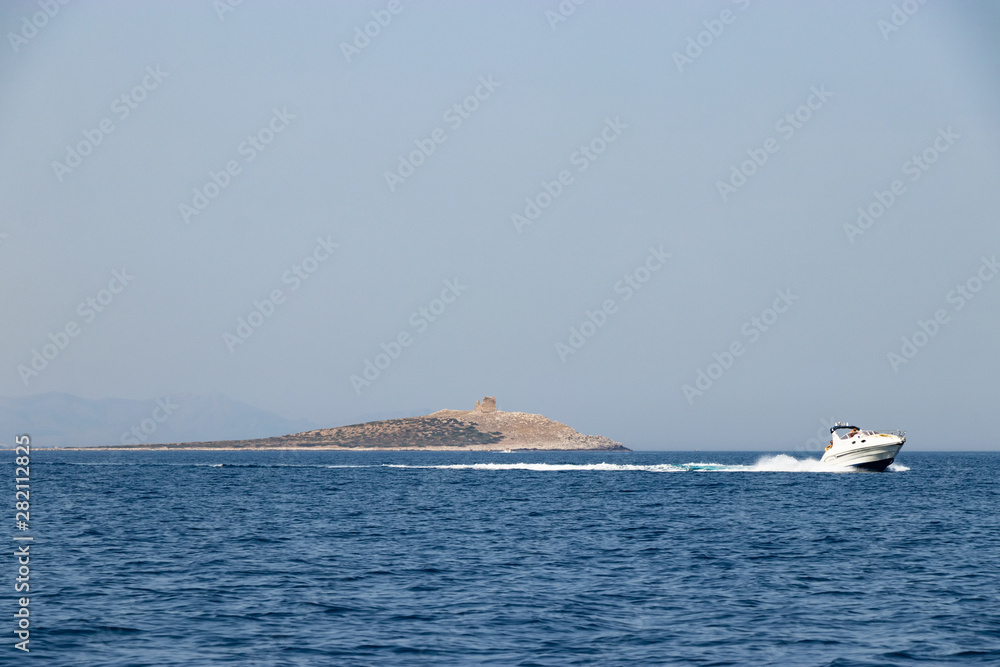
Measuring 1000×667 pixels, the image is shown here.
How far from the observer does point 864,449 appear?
101125 millimetres

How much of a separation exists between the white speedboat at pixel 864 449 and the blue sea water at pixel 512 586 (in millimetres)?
38430

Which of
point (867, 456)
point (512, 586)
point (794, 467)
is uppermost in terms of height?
point (867, 456)

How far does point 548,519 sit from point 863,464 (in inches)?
2420

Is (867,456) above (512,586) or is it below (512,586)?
above

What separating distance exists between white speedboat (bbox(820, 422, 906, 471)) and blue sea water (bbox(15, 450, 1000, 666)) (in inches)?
1513

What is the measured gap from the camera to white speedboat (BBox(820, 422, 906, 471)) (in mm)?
99625

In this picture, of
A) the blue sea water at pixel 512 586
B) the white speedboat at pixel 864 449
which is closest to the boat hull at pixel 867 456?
the white speedboat at pixel 864 449

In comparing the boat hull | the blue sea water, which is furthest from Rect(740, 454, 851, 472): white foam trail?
the blue sea water

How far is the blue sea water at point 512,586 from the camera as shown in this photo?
73.7ft

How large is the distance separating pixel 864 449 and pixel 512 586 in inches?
3189

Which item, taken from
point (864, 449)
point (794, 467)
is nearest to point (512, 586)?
point (864, 449)

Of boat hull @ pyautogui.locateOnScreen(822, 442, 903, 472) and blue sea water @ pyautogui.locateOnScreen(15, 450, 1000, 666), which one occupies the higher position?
boat hull @ pyautogui.locateOnScreen(822, 442, 903, 472)

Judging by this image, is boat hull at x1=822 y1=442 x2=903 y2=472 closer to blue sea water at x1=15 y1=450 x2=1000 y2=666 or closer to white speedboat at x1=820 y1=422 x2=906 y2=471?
white speedboat at x1=820 y1=422 x2=906 y2=471

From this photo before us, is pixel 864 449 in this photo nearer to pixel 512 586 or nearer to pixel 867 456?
pixel 867 456
